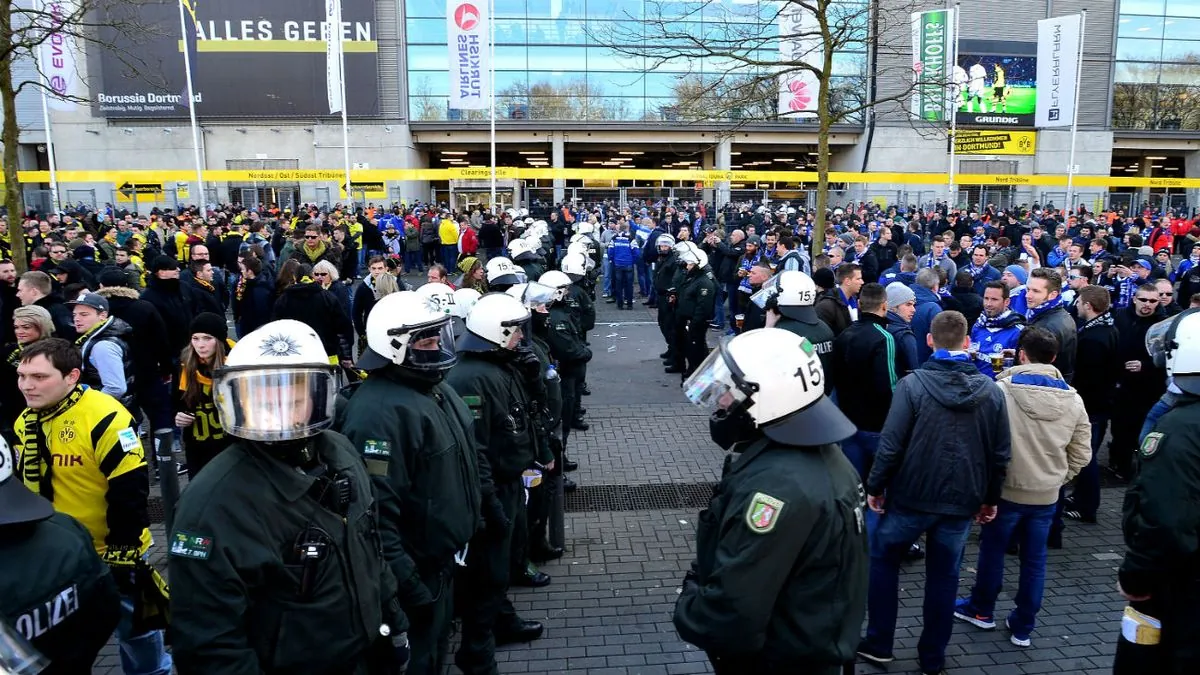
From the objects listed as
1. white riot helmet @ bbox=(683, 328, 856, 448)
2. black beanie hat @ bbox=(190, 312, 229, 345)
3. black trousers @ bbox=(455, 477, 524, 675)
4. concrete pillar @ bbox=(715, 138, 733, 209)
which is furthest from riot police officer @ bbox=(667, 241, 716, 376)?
concrete pillar @ bbox=(715, 138, 733, 209)

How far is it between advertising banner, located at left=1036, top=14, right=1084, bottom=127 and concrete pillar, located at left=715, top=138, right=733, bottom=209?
11.9 meters

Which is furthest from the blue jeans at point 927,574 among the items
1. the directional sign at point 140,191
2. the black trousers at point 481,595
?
the directional sign at point 140,191

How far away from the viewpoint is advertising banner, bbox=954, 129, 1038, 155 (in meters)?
30.4

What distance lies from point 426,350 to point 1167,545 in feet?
10.6

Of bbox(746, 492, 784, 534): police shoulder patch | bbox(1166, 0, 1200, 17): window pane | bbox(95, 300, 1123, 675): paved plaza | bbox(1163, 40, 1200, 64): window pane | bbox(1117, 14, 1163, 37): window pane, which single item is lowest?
bbox(95, 300, 1123, 675): paved plaza

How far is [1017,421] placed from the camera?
4.78m

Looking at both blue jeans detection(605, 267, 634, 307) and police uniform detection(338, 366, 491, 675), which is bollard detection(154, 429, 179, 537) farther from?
blue jeans detection(605, 267, 634, 307)

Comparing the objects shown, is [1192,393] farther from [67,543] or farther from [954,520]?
[67,543]

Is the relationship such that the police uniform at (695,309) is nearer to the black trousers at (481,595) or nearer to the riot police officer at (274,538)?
the black trousers at (481,595)

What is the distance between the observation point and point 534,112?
3756 centimetres

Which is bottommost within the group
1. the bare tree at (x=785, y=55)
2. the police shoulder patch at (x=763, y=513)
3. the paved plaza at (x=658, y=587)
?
the paved plaza at (x=658, y=587)

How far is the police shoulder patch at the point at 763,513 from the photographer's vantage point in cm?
256

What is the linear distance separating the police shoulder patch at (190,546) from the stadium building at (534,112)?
96.8ft

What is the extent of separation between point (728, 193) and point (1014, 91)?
15426mm
